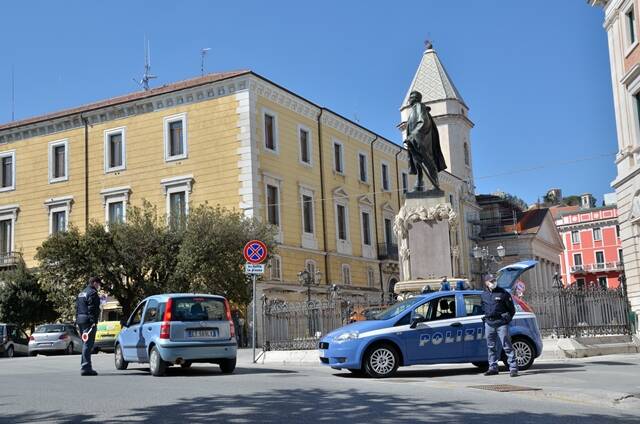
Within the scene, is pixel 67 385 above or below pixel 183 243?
below

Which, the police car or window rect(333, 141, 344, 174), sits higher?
window rect(333, 141, 344, 174)

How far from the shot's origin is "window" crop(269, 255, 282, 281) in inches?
1534

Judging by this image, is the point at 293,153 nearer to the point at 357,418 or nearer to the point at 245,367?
the point at 245,367

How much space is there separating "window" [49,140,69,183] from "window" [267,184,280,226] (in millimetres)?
12591

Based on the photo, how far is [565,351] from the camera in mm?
18234

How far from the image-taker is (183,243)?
32.8 meters

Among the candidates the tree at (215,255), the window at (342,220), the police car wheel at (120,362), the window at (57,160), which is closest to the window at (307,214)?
the window at (342,220)

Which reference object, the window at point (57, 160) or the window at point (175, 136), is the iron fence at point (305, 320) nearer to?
the window at point (175, 136)

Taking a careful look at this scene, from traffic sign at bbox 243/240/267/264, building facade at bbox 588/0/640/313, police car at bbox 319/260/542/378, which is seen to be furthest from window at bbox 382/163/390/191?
police car at bbox 319/260/542/378

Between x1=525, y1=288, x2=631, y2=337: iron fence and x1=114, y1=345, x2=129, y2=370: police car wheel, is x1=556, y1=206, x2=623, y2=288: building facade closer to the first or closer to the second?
x1=525, y1=288, x2=631, y2=337: iron fence

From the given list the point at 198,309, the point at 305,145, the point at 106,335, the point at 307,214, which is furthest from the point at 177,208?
the point at 198,309

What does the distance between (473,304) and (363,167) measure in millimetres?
36599

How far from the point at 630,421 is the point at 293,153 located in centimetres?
3494

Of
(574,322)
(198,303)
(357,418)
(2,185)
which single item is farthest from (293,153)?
(357,418)
